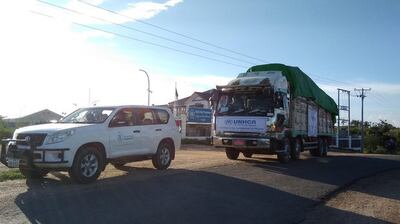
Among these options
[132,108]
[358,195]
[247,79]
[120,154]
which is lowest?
[358,195]

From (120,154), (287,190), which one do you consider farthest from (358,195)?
(120,154)

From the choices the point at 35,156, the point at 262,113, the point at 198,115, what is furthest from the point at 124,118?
the point at 198,115

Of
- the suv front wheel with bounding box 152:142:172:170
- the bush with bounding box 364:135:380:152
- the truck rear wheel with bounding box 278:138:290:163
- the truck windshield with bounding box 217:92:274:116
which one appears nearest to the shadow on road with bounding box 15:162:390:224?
the suv front wheel with bounding box 152:142:172:170

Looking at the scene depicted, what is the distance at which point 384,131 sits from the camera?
78062mm

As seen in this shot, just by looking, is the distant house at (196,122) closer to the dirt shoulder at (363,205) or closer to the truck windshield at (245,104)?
the truck windshield at (245,104)

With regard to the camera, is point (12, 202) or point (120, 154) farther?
point (120, 154)

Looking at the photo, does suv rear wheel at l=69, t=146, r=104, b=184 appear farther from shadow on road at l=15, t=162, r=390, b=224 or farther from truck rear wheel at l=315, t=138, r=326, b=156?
truck rear wheel at l=315, t=138, r=326, b=156

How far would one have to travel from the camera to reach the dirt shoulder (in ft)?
31.9

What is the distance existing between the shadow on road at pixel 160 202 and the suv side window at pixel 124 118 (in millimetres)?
1402

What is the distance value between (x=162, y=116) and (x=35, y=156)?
4.67 m

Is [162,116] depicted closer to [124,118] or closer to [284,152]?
[124,118]

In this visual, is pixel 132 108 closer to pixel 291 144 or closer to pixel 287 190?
pixel 287 190

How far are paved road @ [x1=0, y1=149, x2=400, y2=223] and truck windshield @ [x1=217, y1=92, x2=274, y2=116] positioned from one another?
3.69m

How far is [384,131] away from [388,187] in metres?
67.3
